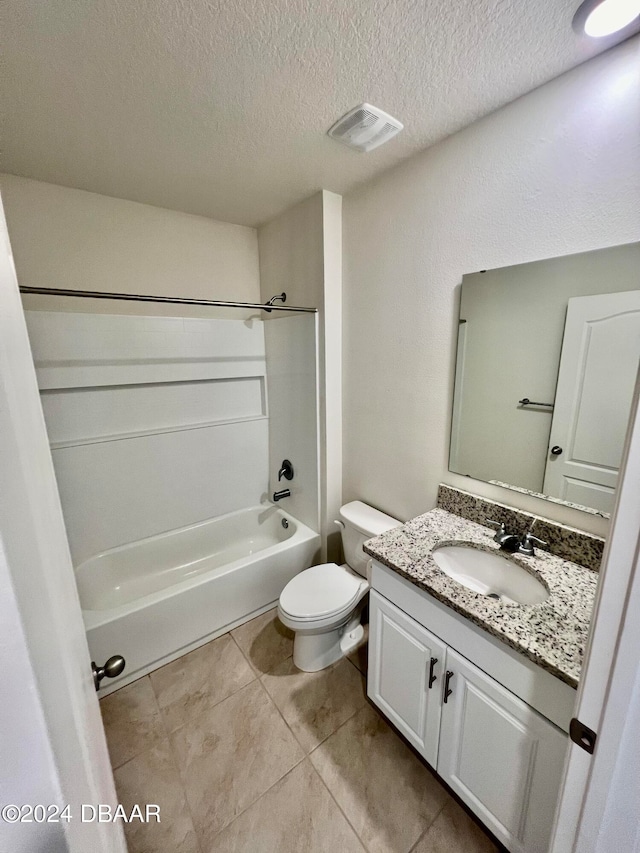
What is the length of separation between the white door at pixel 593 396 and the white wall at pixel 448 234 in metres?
0.14

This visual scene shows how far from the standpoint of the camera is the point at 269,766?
139 centimetres

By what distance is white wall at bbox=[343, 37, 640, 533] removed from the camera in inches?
42.1

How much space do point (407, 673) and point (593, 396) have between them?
3.94ft

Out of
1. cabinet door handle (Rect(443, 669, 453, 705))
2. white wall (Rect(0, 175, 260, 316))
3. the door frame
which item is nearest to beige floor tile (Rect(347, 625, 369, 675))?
cabinet door handle (Rect(443, 669, 453, 705))

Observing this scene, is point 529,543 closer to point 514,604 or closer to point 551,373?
point 514,604

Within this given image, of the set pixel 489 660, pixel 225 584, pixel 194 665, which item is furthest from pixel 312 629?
pixel 489 660

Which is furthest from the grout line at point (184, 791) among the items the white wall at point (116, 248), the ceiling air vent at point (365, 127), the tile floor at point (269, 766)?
the ceiling air vent at point (365, 127)

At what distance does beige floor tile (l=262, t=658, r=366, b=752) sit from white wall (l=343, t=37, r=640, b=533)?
87cm

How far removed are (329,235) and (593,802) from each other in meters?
2.23

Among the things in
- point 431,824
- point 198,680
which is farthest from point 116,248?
point 431,824

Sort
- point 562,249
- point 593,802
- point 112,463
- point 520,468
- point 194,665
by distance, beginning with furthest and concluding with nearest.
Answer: point 112,463, point 194,665, point 520,468, point 562,249, point 593,802

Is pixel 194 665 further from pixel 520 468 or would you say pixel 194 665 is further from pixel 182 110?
pixel 182 110

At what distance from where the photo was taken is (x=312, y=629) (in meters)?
1.63

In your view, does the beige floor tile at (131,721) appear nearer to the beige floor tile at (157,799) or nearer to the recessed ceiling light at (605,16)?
the beige floor tile at (157,799)
